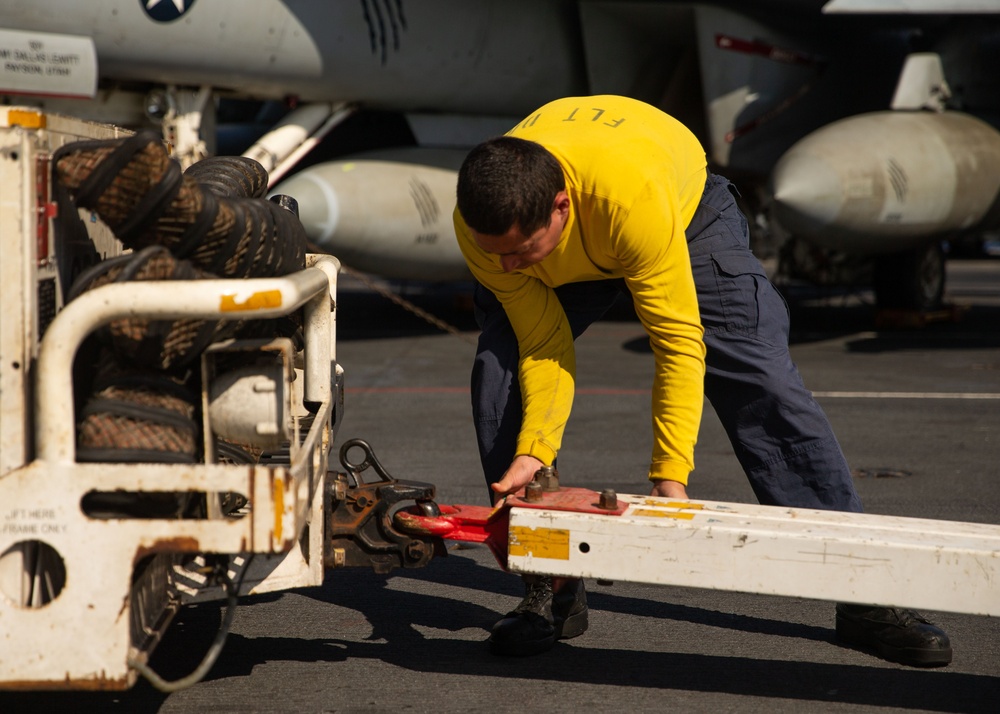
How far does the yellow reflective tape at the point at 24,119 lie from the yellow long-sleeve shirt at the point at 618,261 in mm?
1117

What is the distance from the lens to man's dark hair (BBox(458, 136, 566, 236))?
253 cm

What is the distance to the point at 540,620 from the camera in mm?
3174

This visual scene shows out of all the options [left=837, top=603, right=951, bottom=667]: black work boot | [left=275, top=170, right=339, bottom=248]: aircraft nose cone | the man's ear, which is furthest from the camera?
[left=275, top=170, right=339, bottom=248]: aircraft nose cone

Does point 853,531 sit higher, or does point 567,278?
point 567,278

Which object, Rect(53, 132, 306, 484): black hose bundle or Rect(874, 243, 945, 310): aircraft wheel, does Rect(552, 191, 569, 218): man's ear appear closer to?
Rect(53, 132, 306, 484): black hose bundle

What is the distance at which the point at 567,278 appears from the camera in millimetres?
3047

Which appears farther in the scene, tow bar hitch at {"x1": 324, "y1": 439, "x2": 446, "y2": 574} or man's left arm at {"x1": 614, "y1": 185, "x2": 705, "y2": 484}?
tow bar hitch at {"x1": 324, "y1": 439, "x2": 446, "y2": 574}

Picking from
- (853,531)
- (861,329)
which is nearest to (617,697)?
(853,531)

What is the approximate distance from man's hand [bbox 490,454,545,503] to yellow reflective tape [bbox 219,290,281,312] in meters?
0.96

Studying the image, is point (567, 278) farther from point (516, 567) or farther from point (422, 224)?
point (422, 224)

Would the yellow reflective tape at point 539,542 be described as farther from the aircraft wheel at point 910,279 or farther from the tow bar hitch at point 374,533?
the aircraft wheel at point 910,279

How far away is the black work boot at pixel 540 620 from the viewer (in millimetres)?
3119

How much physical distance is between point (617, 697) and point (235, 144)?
448 inches

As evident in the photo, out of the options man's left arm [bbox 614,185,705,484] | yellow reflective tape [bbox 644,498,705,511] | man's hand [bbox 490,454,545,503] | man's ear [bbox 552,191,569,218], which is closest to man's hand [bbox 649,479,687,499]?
man's left arm [bbox 614,185,705,484]
